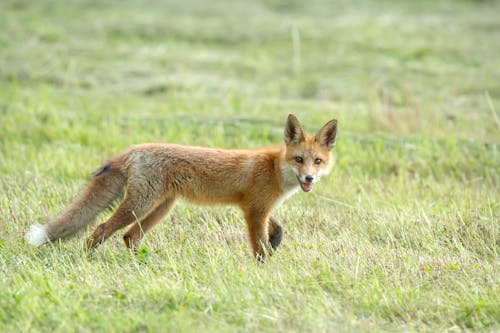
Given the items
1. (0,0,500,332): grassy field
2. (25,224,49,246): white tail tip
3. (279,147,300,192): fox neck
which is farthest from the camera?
(279,147,300,192): fox neck

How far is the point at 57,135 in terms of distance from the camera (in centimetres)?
1095

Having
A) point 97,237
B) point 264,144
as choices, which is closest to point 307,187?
point 97,237

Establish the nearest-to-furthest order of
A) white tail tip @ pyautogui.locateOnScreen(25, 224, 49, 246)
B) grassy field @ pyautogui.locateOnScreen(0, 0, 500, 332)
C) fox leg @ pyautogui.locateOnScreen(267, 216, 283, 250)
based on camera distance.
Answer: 1. grassy field @ pyautogui.locateOnScreen(0, 0, 500, 332)
2. white tail tip @ pyautogui.locateOnScreen(25, 224, 49, 246)
3. fox leg @ pyautogui.locateOnScreen(267, 216, 283, 250)

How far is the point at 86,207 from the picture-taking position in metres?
6.55

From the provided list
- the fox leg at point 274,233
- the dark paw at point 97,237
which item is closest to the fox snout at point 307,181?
the fox leg at point 274,233

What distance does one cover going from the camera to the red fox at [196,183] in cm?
654

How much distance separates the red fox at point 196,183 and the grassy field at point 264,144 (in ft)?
0.82

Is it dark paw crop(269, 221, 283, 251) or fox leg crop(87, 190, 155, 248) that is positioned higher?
fox leg crop(87, 190, 155, 248)

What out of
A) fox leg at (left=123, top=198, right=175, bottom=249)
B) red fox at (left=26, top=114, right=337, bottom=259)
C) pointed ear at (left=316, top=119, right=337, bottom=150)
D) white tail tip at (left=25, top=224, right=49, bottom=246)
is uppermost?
pointed ear at (left=316, top=119, right=337, bottom=150)

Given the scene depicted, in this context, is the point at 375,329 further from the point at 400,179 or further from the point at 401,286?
the point at 400,179

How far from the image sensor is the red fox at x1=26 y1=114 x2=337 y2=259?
6.54 metres

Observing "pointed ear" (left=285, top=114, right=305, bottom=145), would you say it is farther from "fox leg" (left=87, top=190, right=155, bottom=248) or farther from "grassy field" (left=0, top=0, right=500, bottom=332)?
"fox leg" (left=87, top=190, right=155, bottom=248)

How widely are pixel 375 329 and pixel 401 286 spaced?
854mm

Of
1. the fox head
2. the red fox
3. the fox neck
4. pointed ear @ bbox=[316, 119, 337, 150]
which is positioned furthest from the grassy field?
pointed ear @ bbox=[316, 119, 337, 150]
